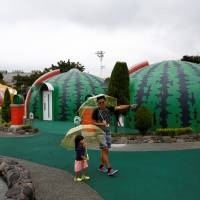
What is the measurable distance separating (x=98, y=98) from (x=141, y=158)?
11.2 feet

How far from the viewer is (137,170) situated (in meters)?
9.64

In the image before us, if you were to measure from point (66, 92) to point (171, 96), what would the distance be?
11.9 m

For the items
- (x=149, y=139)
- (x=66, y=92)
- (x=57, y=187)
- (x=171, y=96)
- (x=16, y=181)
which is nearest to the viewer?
(x=16, y=181)

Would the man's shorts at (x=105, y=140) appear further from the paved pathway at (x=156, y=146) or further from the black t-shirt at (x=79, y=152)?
the paved pathway at (x=156, y=146)

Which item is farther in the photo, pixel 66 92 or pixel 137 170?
pixel 66 92

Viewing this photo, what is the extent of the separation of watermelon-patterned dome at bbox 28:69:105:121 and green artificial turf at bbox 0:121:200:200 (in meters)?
11.6

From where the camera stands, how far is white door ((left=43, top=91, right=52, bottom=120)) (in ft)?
90.5

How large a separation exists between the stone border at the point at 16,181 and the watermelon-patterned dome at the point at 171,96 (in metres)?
8.84

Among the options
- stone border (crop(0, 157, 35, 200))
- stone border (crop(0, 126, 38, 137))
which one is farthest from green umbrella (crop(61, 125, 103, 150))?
stone border (crop(0, 126, 38, 137))

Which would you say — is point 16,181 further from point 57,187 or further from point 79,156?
point 79,156

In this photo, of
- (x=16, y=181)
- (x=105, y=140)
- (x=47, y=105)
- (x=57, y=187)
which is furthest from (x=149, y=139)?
(x=47, y=105)

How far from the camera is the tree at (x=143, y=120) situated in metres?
15.6

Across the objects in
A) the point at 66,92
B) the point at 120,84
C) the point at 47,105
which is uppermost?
the point at 66,92

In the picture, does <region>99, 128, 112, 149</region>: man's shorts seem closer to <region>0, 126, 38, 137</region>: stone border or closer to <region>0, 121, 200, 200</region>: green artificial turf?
<region>0, 121, 200, 200</region>: green artificial turf
